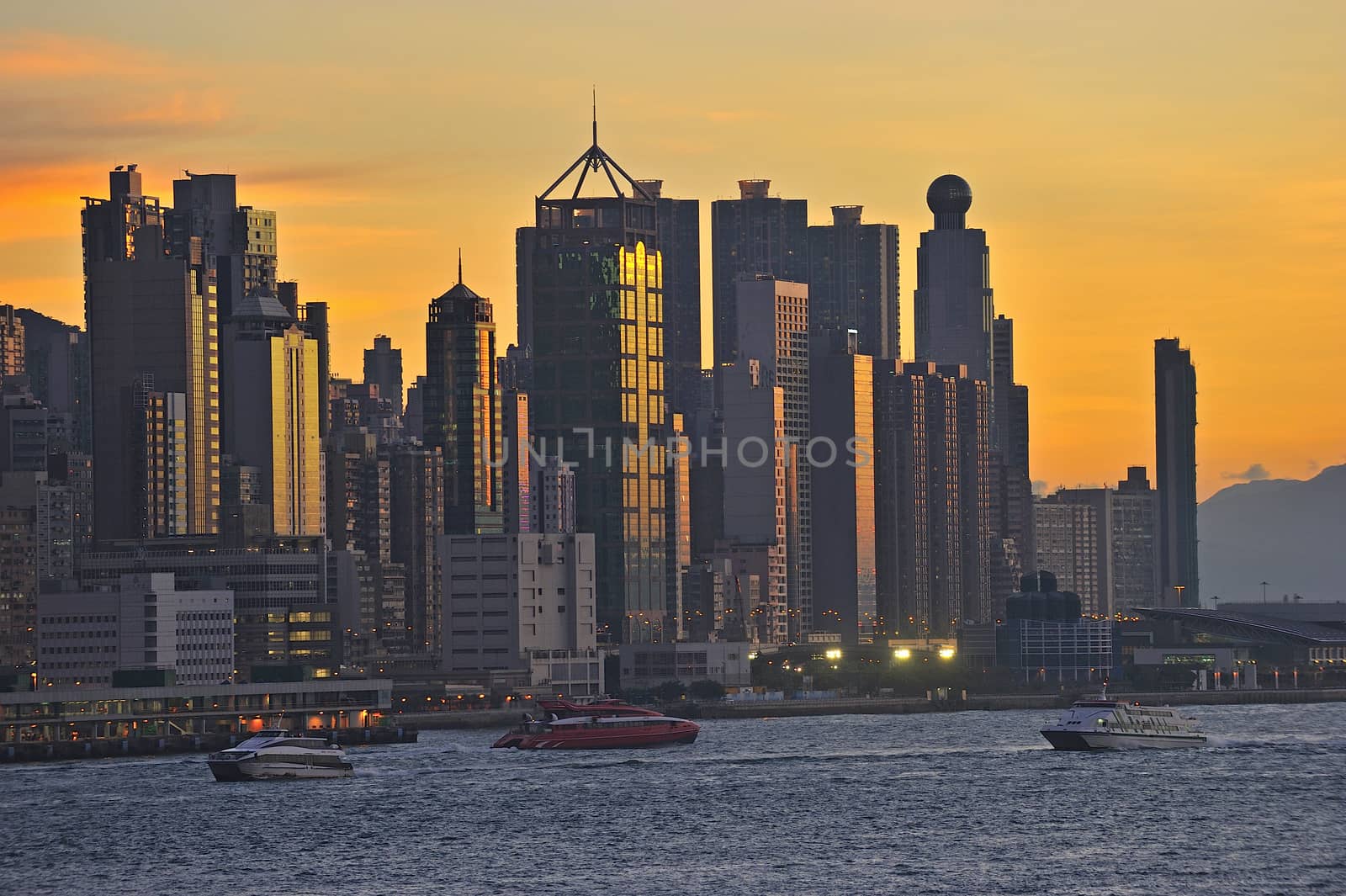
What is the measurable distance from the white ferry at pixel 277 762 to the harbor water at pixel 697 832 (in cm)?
230

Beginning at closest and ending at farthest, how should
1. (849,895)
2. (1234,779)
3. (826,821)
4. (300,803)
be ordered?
(849,895)
(826,821)
(300,803)
(1234,779)

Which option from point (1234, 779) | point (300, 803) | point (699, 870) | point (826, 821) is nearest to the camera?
point (699, 870)

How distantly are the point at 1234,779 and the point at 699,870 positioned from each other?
64.8 metres

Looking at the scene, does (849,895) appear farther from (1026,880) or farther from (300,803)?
(300,803)

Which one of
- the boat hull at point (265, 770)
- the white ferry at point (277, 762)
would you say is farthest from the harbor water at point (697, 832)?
the white ferry at point (277, 762)

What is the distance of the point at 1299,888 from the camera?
123 meters

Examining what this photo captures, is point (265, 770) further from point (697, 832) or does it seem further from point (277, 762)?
point (697, 832)

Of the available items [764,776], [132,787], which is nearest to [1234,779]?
[764,776]

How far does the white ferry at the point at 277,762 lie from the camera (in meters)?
193

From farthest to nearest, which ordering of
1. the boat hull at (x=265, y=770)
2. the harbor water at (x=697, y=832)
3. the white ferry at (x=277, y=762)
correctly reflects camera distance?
1. the white ferry at (x=277, y=762)
2. the boat hull at (x=265, y=770)
3. the harbor water at (x=697, y=832)

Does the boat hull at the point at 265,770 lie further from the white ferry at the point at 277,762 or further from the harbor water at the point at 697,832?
the harbor water at the point at 697,832

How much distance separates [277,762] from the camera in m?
194

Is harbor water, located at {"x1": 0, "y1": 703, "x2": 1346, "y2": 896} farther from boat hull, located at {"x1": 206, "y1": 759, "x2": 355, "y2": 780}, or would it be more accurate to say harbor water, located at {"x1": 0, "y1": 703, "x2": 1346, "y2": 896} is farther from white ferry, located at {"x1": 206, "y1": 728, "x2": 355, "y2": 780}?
white ferry, located at {"x1": 206, "y1": 728, "x2": 355, "y2": 780}

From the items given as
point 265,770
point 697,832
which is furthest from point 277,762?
point 697,832
